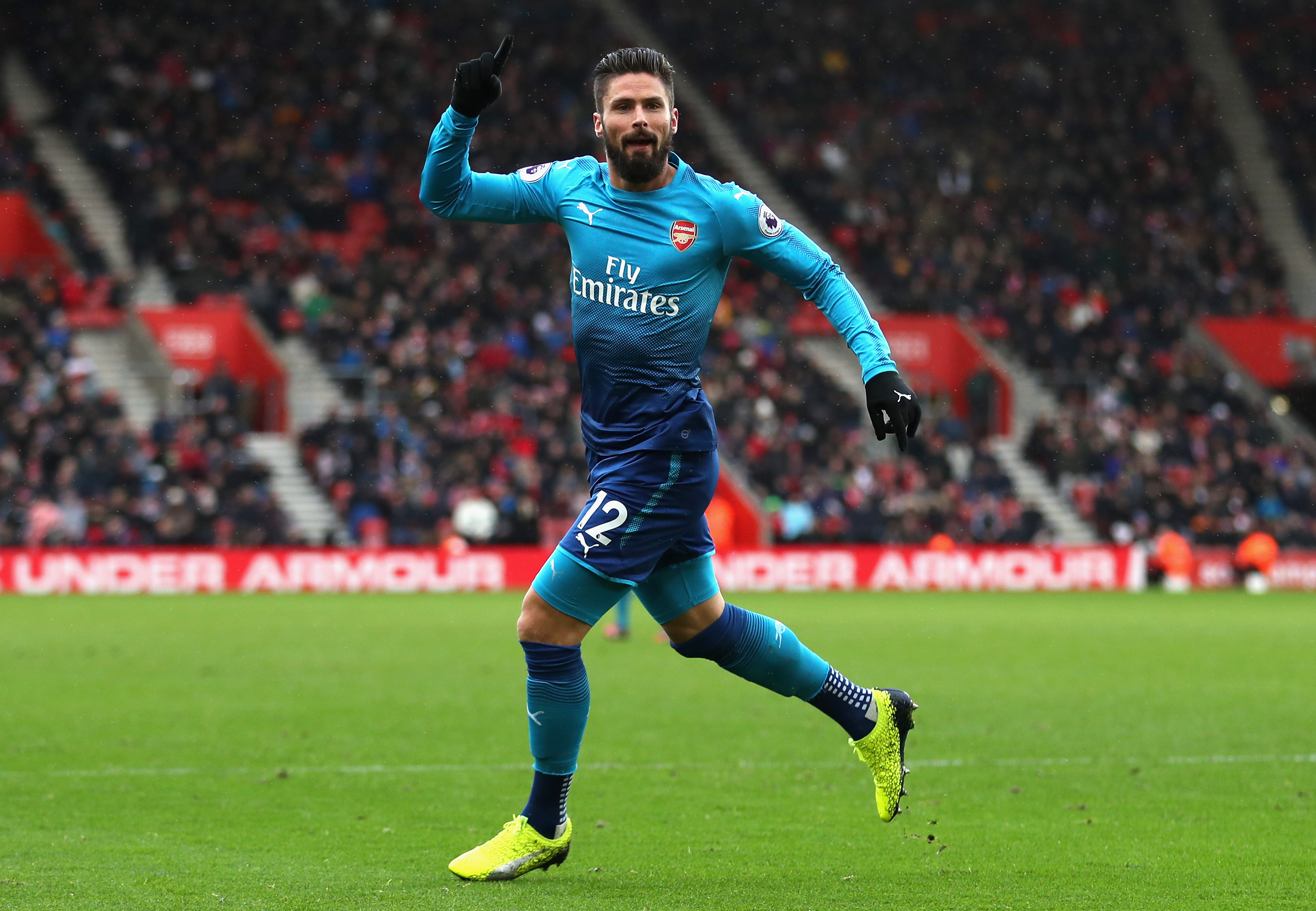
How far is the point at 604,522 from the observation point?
5.31 m

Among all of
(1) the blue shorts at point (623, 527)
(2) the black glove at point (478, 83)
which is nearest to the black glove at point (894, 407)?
(1) the blue shorts at point (623, 527)

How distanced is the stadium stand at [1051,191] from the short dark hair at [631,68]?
25587 mm

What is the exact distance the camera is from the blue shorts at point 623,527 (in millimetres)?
5309

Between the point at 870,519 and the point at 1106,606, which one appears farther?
the point at 870,519

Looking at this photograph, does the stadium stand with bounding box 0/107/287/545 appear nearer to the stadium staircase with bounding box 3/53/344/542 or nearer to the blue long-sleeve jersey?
the stadium staircase with bounding box 3/53/344/542

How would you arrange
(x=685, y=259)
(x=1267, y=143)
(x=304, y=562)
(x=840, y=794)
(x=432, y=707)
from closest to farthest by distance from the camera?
1. (x=685, y=259)
2. (x=840, y=794)
3. (x=432, y=707)
4. (x=304, y=562)
5. (x=1267, y=143)

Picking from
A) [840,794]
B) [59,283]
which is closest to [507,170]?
[59,283]

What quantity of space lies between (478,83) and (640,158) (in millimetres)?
569

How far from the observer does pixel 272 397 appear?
94.6ft

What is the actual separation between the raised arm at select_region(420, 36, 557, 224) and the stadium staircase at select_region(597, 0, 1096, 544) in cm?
2188

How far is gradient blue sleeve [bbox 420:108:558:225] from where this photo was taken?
540cm

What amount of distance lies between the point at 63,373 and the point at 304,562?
16.9 ft

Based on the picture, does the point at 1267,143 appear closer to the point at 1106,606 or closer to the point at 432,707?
the point at 1106,606

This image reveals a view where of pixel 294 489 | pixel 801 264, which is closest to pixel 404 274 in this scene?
pixel 294 489
